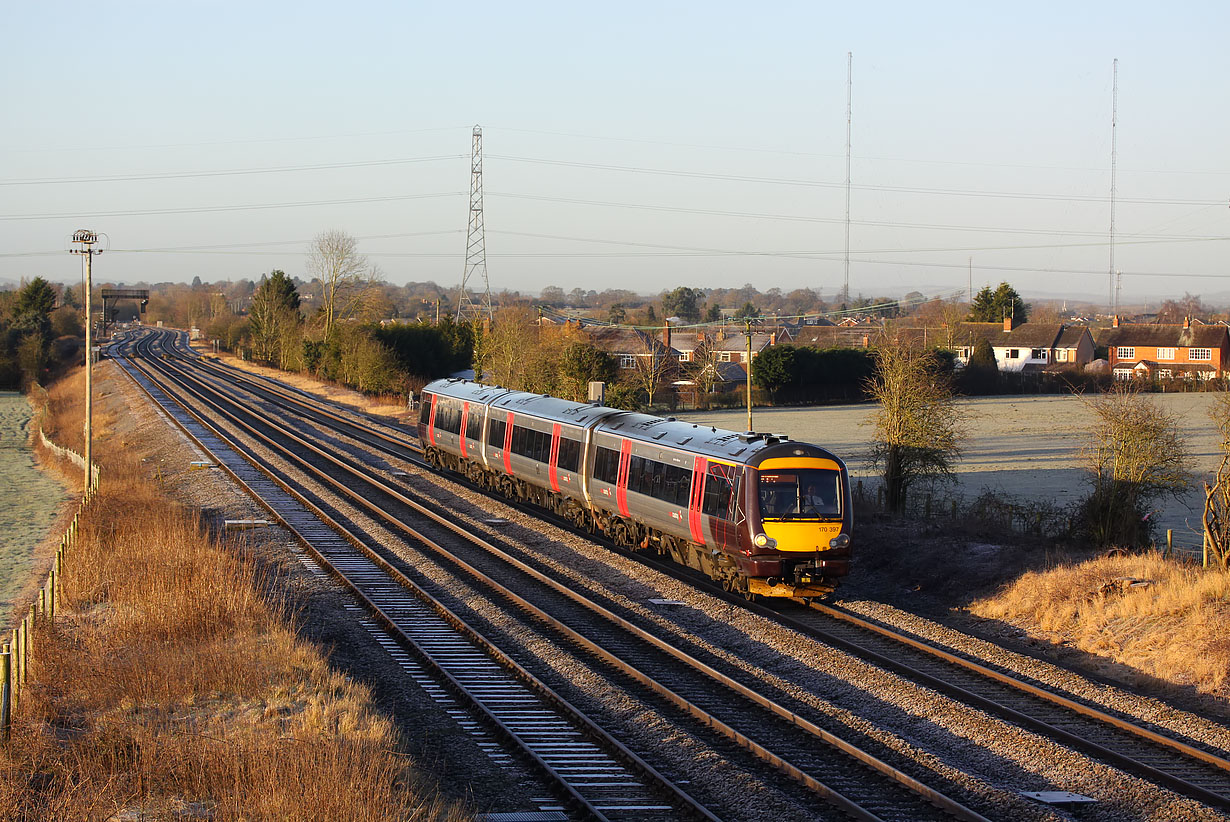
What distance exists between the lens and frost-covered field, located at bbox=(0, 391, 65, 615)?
26653 millimetres

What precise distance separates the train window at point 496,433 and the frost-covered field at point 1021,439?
10.0m

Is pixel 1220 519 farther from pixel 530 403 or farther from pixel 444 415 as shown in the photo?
pixel 444 415

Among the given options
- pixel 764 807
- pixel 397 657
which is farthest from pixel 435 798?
pixel 397 657

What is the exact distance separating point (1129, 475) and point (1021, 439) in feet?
94.9

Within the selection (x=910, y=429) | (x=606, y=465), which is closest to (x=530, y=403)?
(x=606, y=465)

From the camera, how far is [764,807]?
31.3 feet

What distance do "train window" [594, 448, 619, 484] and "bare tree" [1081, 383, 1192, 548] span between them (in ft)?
30.9

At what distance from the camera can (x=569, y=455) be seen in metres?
24.5

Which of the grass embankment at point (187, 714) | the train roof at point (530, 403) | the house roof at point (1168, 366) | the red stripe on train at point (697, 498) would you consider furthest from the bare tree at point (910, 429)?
the house roof at point (1168, 366)

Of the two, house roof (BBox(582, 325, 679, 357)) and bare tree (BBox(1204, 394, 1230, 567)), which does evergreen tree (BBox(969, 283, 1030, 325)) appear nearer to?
house roof (BBox(582, 325, 679, 357))

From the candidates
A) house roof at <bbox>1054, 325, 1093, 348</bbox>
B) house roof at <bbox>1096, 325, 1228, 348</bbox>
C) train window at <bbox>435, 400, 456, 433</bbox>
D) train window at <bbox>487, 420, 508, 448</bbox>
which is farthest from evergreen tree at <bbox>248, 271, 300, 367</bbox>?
house roof at <bbox>1096, 325, 1228, 348</bbox>

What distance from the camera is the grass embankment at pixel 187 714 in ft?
28.8

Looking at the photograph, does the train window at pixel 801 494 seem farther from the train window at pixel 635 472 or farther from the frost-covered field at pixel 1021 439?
the frost-covered field at pixel 1021 439

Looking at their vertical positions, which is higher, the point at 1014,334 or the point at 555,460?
the point at 1014,334
